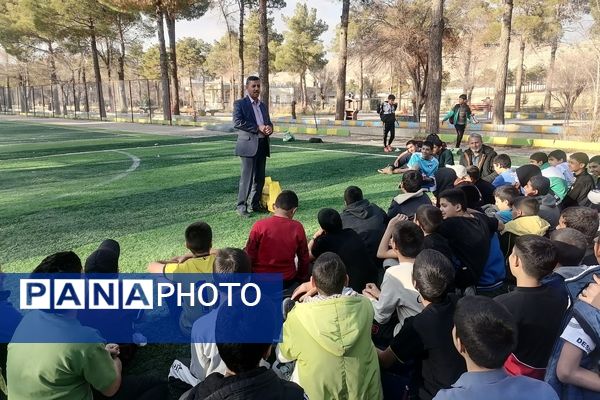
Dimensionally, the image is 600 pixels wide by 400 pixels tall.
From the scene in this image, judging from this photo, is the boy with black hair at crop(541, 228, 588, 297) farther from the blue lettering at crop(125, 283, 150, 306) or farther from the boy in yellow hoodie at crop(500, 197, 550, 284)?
the blue lettering at crop(125, 283, 150, 306)

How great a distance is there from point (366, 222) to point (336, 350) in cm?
230

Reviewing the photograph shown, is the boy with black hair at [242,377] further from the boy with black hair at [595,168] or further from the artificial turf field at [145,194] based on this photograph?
the boy with black hair at [595,168]

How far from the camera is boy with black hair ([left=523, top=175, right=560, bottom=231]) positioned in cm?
459

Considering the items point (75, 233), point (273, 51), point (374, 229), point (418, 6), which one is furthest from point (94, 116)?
point (374, 229)

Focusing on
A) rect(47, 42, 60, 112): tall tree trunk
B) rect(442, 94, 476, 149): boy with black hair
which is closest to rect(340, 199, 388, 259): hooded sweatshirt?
rect(442, 94, 476, 149): boy with black hair

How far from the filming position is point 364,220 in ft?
14.2

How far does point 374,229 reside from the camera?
4301 mm

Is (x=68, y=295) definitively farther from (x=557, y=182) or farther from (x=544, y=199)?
(x=557, y=182)

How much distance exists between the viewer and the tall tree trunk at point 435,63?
1439 cm

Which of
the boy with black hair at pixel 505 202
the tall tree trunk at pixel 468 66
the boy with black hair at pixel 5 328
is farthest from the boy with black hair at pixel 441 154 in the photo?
the tall tree trunk at pixel 468 66

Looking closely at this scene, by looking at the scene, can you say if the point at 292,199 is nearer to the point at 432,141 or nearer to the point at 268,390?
the point at 268,390

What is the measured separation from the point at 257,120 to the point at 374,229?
8.54 ft

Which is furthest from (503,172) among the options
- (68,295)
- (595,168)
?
(68,295)

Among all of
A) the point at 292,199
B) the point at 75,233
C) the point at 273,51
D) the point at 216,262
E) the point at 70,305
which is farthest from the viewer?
the point at 273,51
